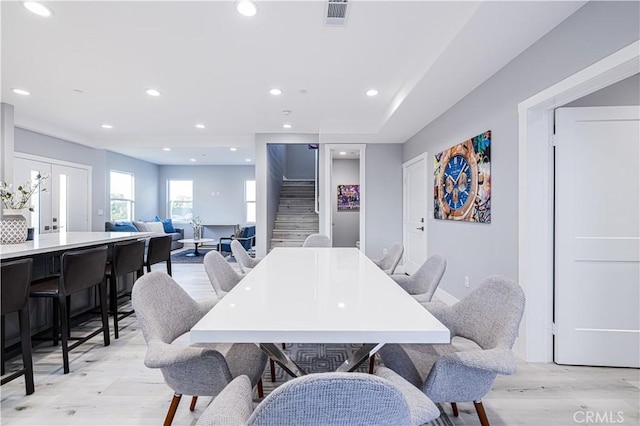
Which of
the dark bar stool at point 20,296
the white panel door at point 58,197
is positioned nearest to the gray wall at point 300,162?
the white panel door at point 58,197

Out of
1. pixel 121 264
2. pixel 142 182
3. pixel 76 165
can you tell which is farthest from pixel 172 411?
pixel 142 182

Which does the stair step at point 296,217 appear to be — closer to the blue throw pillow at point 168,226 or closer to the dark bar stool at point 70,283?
the blue throw pillow at point 168,226

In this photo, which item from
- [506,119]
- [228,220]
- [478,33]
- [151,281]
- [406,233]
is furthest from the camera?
[228,220]

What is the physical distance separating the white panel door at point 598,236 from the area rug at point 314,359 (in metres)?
1.50

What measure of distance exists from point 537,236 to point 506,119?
1021mm

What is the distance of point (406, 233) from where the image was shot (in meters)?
5.43

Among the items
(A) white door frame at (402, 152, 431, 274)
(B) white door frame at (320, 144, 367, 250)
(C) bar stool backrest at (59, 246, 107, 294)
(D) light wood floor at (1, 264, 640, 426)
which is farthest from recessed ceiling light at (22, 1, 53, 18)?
(A) white door frame at (402, 152, 431, 274)

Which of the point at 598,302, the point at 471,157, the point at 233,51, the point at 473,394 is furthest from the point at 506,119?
the point at 233,51

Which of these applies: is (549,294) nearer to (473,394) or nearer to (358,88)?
(473,394)

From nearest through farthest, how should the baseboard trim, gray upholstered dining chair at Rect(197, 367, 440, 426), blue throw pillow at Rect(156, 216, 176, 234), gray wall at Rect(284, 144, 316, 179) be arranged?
gray upholstered dining chair at Rect(197, 367, 440, 426), the baseboard trim, blue throw pillow at Rect(156, 216, 176, 234), gray wall at Rect(284, 144, 316, 179)

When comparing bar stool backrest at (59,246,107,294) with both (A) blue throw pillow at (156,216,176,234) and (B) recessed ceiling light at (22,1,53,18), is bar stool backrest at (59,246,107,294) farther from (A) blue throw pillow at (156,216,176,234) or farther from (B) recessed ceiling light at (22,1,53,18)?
(A) blue throw pillow at (156,216,176,234)

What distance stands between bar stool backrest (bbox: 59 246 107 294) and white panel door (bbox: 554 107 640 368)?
3508mm

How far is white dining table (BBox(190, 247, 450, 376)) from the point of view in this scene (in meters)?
0.92

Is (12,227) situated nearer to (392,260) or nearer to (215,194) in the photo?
(392,260)
